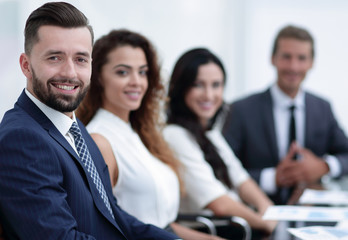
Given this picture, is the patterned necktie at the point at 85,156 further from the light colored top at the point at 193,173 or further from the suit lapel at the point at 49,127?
the light colored top at the point at 193,173

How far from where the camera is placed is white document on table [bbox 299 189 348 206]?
8.59ft

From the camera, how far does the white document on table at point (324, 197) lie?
2.62m

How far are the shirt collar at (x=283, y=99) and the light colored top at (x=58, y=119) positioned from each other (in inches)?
97.2

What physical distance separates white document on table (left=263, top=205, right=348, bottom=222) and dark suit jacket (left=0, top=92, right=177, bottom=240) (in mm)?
1053

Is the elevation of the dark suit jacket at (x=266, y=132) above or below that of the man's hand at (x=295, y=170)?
above

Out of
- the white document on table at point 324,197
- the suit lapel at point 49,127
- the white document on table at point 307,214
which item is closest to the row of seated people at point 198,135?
the white document on table at point 307,214

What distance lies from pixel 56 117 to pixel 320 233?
105 cm

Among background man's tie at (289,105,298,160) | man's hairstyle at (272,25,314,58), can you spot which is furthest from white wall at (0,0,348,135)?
background man's tie at (289,105,298,160)

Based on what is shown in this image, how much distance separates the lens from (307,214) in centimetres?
229

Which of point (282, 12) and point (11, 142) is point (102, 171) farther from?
point (282, 12)

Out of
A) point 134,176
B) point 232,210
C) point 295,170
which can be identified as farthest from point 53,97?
point 295,170

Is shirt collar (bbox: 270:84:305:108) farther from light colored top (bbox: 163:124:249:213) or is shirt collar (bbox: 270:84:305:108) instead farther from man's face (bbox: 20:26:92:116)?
man's face (bbox: 20:26:92:116)

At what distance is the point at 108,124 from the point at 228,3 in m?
3.77

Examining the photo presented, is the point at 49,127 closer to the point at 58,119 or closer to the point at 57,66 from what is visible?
the point at 58,119
